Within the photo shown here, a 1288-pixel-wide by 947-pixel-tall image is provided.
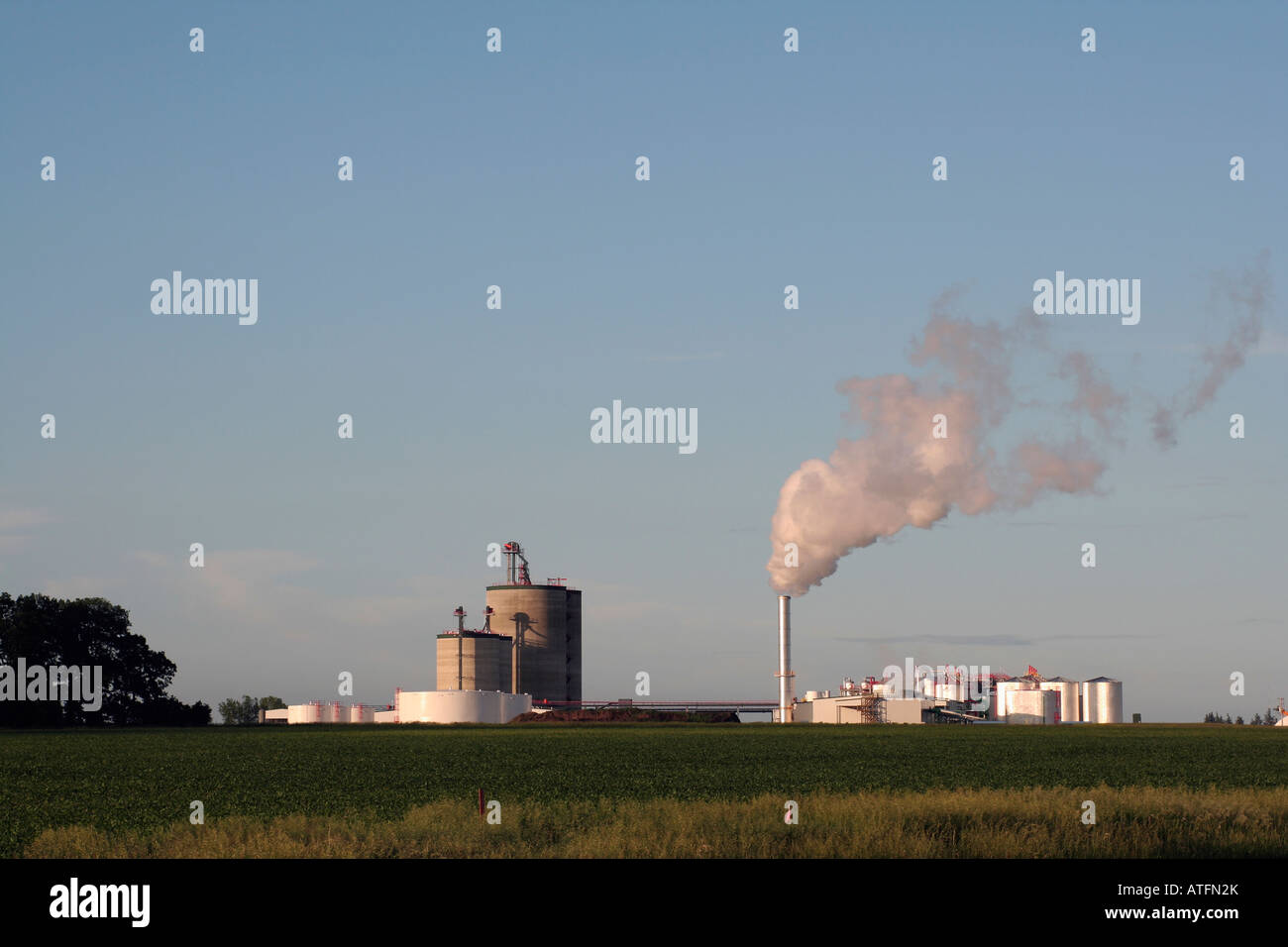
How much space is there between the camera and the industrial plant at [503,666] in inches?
5015

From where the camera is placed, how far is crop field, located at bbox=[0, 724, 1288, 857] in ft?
68.9

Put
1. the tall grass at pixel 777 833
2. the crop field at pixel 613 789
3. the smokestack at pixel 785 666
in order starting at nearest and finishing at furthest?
1. the tall grass at pixel 777 833
2. the crop field at pixel 613 789
3. the smokestack at pixel 785 666

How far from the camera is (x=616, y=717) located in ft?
435

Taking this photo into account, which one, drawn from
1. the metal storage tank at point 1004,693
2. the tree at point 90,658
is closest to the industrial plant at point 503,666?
the tree at point 90,658

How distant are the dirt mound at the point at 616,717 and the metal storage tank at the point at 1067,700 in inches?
1394

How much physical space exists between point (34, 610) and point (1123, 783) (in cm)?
9322

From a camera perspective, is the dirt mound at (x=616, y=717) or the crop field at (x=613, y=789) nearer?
the crop field at (x=613, y=789)

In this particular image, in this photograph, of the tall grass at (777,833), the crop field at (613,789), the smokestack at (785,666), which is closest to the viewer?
the tall grass at (777,833)

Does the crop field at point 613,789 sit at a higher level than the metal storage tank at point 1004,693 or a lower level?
higher

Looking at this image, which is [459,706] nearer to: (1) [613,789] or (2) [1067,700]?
(2) [1067,700]

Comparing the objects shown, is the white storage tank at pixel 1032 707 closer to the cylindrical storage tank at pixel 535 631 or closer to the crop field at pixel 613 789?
the cylindrical storage tank at pixel 535 631
